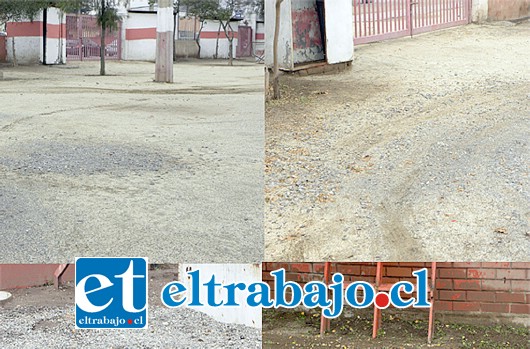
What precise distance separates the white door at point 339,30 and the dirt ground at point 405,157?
2.1 inches

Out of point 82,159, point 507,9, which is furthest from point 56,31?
point 507,9

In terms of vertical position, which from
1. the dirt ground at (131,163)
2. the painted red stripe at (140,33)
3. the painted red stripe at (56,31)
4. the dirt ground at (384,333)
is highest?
the painted red stripe at (56,31)

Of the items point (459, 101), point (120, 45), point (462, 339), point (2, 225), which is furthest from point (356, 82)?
point (2, 225)

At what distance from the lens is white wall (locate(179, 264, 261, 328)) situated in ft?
6.29

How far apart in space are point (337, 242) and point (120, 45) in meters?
1.02

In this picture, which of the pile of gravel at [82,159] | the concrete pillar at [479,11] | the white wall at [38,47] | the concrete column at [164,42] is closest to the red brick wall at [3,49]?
the white wall at [38,47]

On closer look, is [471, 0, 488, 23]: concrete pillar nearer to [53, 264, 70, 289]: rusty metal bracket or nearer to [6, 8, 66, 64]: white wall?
[6, 8, 66, 64]: white wall

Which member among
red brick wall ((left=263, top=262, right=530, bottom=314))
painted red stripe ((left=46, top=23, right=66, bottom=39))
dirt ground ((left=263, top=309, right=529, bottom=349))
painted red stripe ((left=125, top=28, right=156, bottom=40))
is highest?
painted red stripe ((left=46, top=23, right=66, bottom=39))

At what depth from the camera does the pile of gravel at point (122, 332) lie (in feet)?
6.30

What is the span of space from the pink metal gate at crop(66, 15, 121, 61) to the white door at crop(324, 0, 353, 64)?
68cm

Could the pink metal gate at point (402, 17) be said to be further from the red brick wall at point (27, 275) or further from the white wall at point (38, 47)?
the red brick wall at point (27, 275)

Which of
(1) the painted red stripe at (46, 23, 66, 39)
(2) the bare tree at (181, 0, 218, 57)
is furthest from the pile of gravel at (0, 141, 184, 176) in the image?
(2) the bare tree at (181, 0, 218, 57)

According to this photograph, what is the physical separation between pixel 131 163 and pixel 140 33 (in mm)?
408

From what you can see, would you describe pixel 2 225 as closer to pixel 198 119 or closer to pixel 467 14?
pixel 198 119
